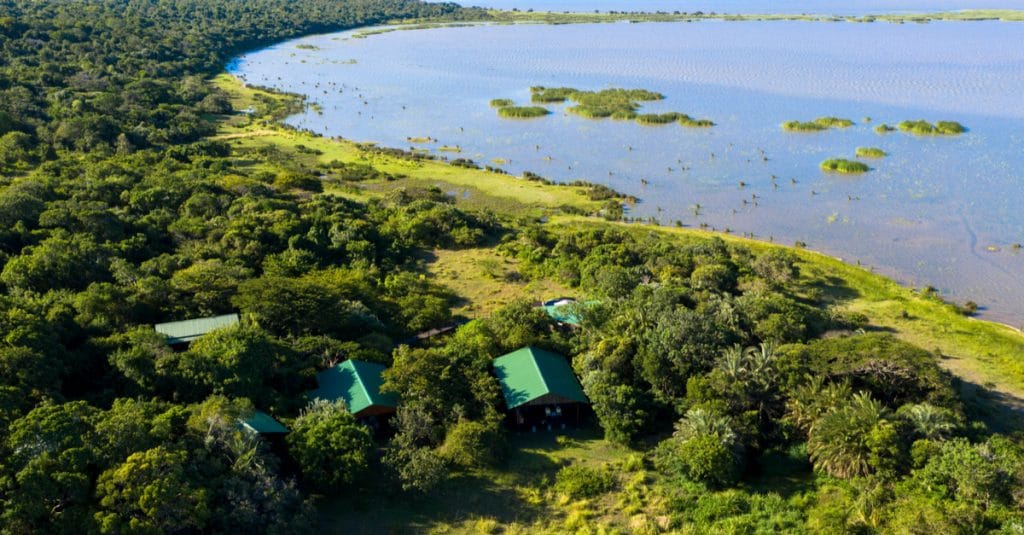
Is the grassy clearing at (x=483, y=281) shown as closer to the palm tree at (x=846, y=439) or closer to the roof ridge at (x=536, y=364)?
the roof ridge at (x=536, y=364)

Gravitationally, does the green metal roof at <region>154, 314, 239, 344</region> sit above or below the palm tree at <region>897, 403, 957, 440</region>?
below

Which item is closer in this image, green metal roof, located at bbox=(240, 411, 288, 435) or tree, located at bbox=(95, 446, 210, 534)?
tree, located at bbox=(95, 446, 210, 534)

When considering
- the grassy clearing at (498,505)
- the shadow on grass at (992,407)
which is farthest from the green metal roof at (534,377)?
the shadow on grass at (992,407)

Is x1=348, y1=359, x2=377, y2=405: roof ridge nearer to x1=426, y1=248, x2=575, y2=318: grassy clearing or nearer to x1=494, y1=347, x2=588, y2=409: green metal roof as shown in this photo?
x1=494, y1=347, x2=588, y2=409: green metal roof

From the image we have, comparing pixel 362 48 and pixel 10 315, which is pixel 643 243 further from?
pixel 362 48

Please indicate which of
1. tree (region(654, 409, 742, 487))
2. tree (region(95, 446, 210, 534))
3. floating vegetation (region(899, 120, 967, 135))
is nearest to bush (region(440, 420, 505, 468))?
tree (region(654, 409, 742, 487))

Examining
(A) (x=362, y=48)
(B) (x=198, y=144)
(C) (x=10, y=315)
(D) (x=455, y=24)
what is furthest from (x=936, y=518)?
(D) (x=455, y=24)

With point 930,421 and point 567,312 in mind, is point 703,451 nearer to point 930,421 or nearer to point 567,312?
point 930,421

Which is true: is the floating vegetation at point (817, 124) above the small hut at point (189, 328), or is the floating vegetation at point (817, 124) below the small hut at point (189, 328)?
above
